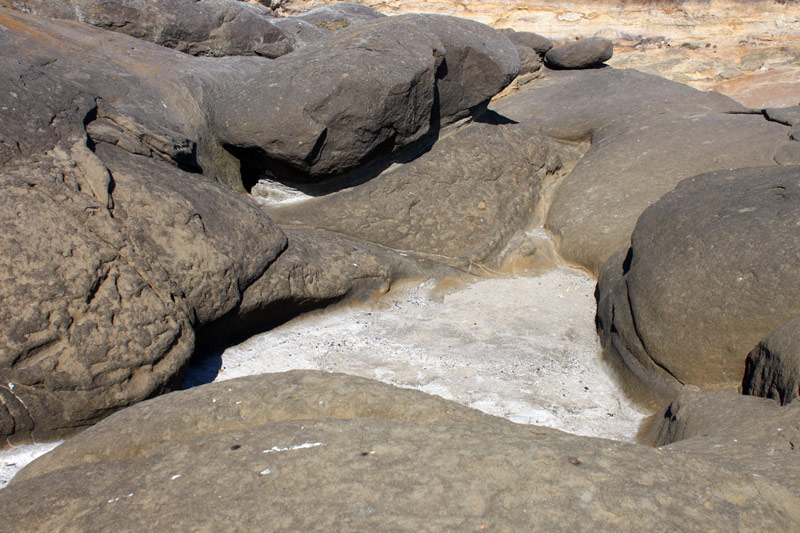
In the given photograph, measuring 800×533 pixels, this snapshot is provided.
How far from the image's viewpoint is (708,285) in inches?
100

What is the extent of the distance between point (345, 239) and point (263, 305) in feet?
2.79

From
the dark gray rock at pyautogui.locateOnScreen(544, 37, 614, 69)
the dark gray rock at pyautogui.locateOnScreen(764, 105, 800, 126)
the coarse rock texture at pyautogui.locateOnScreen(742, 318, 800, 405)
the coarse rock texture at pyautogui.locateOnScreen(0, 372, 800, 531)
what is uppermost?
the dark gray rock at pyautogui.locateOnScreen(544, 37, 614, 69)

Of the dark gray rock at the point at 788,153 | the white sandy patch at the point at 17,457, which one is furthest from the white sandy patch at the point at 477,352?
the dark gray rock at the point at 788,153

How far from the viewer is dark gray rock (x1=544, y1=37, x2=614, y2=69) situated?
6.66 metres

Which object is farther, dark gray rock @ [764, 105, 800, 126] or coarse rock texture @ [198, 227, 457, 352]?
dark gray rock @ [764, 105, 800, 126]

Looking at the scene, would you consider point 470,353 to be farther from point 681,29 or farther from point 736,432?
point 681,29

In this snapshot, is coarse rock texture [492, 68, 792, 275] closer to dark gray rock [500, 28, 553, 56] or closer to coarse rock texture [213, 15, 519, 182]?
coarse rock texture [213, 15, 519, 182]

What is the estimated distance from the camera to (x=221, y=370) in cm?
266

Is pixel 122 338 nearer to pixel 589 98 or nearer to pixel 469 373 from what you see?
pixel 469 373

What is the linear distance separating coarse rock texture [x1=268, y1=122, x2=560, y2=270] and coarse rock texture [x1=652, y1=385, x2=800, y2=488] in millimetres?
1744

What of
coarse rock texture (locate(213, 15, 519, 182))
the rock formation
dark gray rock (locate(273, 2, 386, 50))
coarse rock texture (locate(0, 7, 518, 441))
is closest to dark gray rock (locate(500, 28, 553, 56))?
dark gray rock (locate(273, 2, 386, 50))

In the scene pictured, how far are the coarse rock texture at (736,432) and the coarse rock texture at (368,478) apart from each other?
0.47 feet

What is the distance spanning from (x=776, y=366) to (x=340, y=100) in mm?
2338

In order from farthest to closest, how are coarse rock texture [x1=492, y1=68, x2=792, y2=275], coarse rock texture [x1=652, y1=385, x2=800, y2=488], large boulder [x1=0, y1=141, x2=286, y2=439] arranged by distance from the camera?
coarse rock texture [x1=492, y1=68, x2=792, y2=275] < large boulder [x1=0, y1=141, x2=286, y2=439] < coarse rock texture [x1=652, y1=385, x2=800, y2=488]
